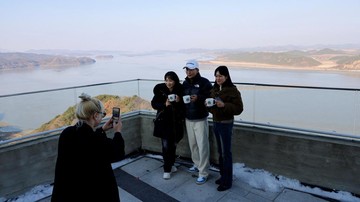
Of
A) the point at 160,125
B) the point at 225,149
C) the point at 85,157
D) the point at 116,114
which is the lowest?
the point at 225,149

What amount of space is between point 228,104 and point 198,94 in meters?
0.59

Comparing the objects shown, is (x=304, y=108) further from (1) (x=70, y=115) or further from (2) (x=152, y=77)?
(1) (x=70, y=115)

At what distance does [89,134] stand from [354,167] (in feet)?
10.9

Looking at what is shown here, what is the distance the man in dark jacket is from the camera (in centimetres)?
398

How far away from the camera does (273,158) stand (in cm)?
410

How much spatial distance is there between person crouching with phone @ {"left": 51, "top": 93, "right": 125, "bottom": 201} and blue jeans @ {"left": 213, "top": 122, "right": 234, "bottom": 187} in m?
1.96

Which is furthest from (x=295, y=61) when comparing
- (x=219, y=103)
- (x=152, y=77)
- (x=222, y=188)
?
(x=219, y=103)

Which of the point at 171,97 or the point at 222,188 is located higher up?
the point at 171,97

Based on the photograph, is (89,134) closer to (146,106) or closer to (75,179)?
(75,179)

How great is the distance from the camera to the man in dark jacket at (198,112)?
3.98 metres

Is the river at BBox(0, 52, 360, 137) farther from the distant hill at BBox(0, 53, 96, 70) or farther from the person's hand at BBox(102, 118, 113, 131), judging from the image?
the distant hill at BBox(0, 53, 96, 70)

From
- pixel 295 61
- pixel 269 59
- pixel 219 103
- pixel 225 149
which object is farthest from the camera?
pixel 295 61

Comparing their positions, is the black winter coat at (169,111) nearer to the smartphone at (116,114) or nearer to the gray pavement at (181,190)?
the gray pavement at (181,190)

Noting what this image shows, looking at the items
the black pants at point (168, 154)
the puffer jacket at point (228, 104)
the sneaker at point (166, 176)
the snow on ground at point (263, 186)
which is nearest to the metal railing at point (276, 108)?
the snow on ground at point (263, 186)
